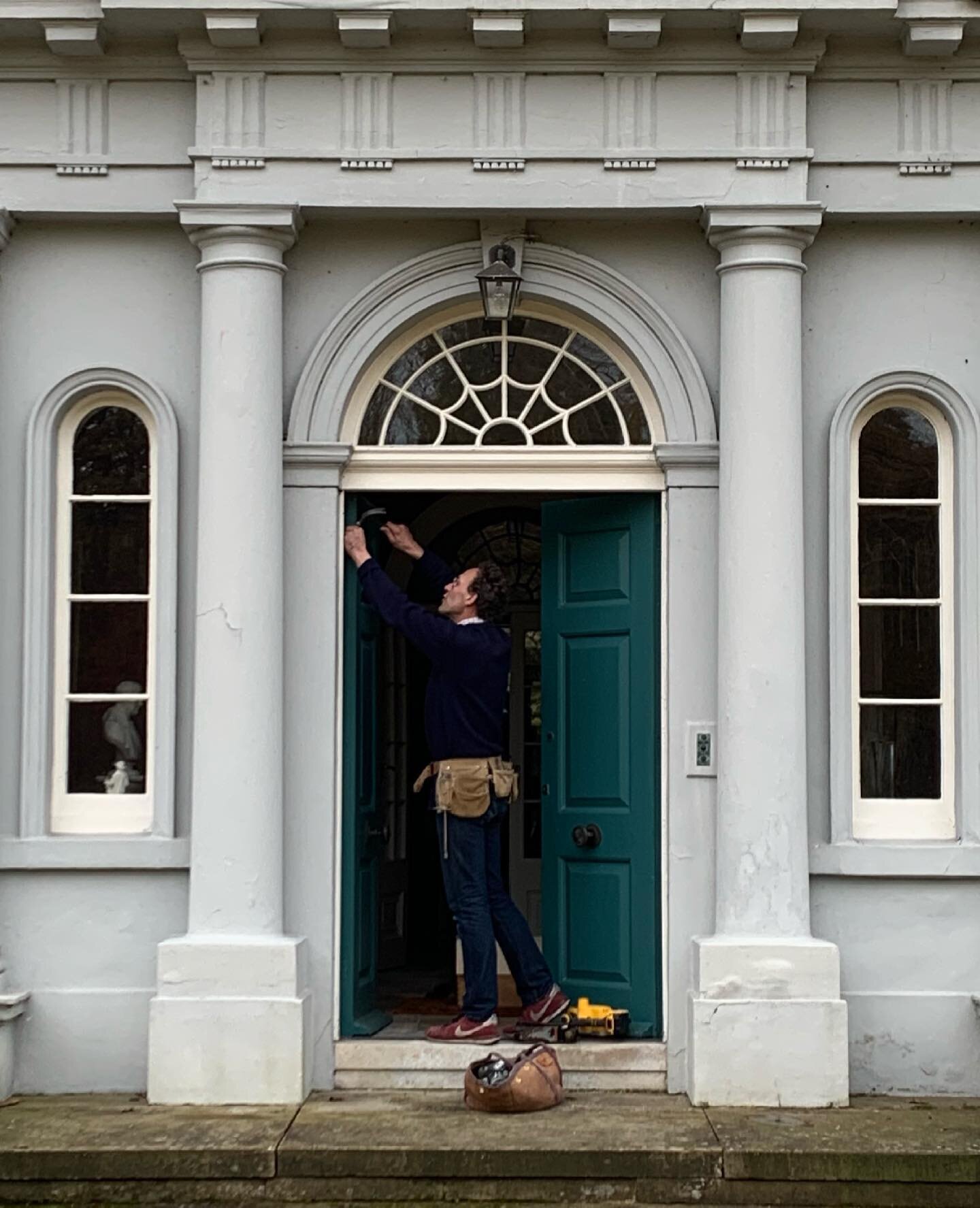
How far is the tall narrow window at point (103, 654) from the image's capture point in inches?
338

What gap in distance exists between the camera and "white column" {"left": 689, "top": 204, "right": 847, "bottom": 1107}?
8023 millimetres

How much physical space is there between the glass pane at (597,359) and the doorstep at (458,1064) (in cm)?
308

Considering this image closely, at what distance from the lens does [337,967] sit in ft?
27.8

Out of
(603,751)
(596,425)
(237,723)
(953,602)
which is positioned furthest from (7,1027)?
(953,602)

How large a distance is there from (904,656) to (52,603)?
3947 mm

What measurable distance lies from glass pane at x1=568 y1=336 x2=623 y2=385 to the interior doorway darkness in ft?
8.78

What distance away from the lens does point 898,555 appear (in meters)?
8.65

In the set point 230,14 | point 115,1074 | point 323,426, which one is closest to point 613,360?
point 323,426

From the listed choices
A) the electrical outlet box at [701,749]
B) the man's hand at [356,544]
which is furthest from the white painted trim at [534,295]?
the electrical outlet box at [701,749]

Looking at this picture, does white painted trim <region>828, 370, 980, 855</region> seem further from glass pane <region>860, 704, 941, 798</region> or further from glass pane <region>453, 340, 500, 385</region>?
glass pane <region>453, 340, 500, 385</region>

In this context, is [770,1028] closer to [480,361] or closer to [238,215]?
[480,361]

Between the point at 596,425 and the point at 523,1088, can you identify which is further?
the point at 596,425

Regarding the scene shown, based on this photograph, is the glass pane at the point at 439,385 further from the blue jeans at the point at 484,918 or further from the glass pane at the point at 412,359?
the blue jeans at the point at 484,918

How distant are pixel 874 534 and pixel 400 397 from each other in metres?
2.31
